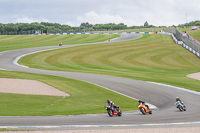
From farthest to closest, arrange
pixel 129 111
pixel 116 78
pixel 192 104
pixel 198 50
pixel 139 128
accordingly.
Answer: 1. pixel 198 50
2. pixel 116 78
3. pixel 192 104
4. pixel 129 111
5. pixel 139 128

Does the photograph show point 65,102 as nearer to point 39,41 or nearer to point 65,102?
point 65,102

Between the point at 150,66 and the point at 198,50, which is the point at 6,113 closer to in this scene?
the point at 150,66

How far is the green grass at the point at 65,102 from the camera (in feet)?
65.8

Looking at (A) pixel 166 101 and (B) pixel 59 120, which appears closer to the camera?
(B) pixel 59 120

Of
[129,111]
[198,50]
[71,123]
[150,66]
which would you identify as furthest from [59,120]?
[198,50]

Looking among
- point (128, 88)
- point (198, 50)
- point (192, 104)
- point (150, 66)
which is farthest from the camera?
point (198, 50)

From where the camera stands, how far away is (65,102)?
23.4 meters

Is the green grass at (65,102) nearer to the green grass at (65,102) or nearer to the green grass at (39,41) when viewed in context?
the green grass at (65,102)

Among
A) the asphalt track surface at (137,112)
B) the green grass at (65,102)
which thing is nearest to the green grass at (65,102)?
the green grass at (65,102)

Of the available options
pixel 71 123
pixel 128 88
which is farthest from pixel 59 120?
pixel 128 88

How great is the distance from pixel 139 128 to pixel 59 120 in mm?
4412

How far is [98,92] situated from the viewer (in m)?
28.1

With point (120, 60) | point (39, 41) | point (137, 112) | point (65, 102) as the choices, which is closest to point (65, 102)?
point (65, 102)

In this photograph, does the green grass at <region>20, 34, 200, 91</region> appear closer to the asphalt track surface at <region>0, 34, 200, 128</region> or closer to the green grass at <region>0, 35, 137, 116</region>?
the asphalt track surface at <region>0, 34, 200, 128</region>
